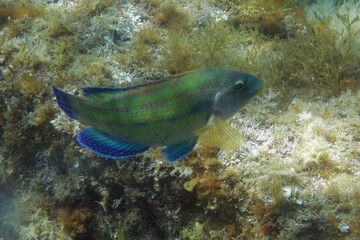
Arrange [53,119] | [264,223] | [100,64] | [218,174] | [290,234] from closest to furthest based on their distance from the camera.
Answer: [290,234], [264,223], [218,174], [53,119], [100,64]

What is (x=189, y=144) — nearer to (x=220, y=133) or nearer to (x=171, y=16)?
(x=220, y=133)

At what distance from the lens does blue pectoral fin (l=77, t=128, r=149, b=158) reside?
2037 millimetres

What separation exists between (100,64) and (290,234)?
4401 mm

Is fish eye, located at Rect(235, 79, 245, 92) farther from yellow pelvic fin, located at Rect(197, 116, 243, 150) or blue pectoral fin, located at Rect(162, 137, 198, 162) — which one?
blue pectoral fin, located at Rect(162, 137, 198, 162)

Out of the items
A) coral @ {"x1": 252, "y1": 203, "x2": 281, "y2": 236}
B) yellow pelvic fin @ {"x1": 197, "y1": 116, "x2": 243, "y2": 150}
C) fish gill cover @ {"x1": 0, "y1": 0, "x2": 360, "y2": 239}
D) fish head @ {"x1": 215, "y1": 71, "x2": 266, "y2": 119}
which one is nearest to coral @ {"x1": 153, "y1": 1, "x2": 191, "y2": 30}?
fish gill cover @ {"x1": 0, "y1": 0, "x2": 360, "y2": 239}

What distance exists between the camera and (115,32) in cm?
499

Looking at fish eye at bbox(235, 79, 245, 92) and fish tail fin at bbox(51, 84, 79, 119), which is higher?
fish eye at bbox(235, 79, 245, 92)

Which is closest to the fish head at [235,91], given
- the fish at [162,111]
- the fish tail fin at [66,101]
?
the fish at [162,111]

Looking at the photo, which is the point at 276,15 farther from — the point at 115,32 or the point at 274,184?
the point at 274,184

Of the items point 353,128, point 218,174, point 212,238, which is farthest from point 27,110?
point 353,128

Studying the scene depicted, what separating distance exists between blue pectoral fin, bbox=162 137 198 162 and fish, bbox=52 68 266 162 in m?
0.01

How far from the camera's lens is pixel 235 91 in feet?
6.86

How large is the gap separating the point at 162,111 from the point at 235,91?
78 cm

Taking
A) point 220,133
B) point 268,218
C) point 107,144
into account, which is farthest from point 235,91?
point 268,218
